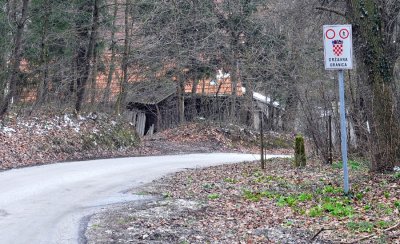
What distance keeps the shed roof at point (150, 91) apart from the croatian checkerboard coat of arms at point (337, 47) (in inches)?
942

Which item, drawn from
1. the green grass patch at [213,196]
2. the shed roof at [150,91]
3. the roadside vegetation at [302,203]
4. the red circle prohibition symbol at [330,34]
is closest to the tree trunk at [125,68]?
the shed roof at [150,91]

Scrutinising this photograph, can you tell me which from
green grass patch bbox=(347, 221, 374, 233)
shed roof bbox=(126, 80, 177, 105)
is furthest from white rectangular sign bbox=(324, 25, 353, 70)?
shed roof bbox=(126, 80, 177, 105)

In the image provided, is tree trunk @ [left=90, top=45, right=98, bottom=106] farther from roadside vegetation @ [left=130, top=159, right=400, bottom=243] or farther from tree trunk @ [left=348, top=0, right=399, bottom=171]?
tree trunk @ [left=348, top=0, right=399, bottom=171]

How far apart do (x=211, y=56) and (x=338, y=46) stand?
989 inches

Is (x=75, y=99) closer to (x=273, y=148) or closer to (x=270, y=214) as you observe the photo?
(x=273, y=148)

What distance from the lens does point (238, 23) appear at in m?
35.1

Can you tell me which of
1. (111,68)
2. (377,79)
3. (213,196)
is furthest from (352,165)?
(111,68)

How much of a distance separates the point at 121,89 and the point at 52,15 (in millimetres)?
6977

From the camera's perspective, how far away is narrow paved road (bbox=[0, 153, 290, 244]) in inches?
359

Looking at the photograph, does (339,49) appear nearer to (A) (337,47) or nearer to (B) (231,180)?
(A) (337,47)

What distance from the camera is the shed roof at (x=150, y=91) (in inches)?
1353

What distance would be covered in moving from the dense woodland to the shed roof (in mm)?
423

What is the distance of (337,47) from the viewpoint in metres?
10.2

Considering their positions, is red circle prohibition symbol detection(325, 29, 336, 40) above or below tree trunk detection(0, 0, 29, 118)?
below
